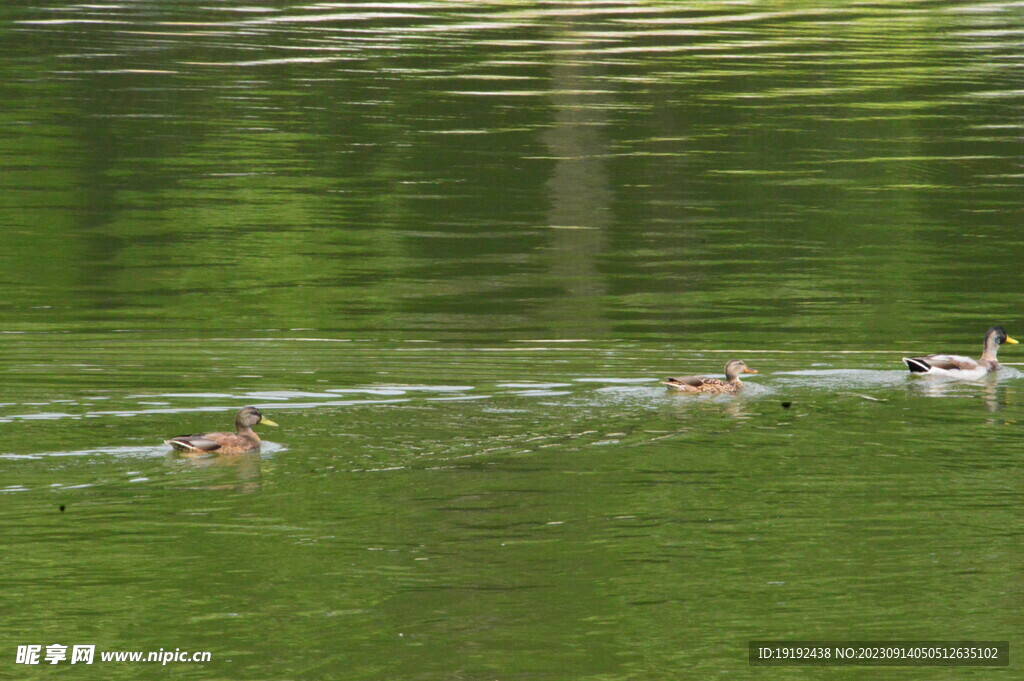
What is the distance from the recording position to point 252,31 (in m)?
58.8

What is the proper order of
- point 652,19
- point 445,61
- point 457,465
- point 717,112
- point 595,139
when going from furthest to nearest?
point 652,19
point 445,61
point 717,112
point 595,139
point 457,465

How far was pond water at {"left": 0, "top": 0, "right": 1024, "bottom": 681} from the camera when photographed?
11.5m

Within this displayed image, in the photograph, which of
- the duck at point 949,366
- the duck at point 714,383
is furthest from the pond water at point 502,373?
the duck at point 949,366

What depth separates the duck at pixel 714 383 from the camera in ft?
56.5

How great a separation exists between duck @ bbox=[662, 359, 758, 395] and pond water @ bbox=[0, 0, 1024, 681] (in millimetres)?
124

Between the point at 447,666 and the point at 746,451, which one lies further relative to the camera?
the point at 746,451

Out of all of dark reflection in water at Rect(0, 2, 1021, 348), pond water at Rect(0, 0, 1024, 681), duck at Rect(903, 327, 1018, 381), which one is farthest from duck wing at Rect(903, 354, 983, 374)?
dark reflection in water at Rect(0, 2, 1021, 348)

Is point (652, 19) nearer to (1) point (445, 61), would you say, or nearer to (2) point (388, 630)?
(1) point (445, 61)

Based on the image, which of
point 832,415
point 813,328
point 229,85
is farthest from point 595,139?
point 832,415

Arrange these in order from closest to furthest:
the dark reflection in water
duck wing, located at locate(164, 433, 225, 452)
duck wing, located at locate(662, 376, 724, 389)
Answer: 1. duck wing, located at locate(164, 433, 225, 452)
2. duck wing, located at locate(662, 376, 724, 389)
3. the dark reflection in water

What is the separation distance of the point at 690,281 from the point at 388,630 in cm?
1377

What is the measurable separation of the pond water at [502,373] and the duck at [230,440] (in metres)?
0.15

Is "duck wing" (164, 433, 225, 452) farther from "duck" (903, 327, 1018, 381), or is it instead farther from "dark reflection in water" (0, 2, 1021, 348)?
"duck" (903, 327, 1018, 381)

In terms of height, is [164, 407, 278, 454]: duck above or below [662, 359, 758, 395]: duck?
above
